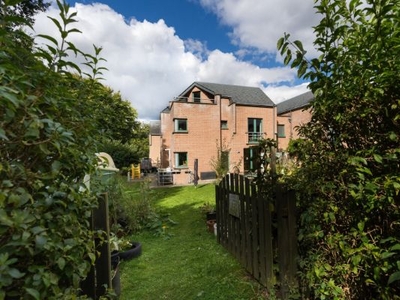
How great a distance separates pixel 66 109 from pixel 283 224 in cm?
251

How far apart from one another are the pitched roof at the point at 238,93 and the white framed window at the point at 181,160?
20.0ft

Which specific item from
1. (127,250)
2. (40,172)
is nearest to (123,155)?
(127,250)

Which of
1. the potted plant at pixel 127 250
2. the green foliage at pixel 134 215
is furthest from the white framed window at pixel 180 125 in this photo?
the potted plant at pixel 127 250

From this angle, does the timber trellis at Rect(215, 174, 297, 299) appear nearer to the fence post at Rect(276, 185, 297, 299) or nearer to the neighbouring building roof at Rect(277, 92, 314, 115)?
the fence post at Rect(276, 185, 297, 299)

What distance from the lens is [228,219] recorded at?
4.30m

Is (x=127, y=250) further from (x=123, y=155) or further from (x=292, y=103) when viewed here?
(x=292, y=103)

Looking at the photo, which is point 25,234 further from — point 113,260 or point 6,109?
point 113,260

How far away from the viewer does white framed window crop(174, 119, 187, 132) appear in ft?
61.1

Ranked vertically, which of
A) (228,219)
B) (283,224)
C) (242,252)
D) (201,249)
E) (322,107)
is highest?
(322,107)

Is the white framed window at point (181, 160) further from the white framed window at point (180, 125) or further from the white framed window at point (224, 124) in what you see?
the white framed window at point (224, 124)

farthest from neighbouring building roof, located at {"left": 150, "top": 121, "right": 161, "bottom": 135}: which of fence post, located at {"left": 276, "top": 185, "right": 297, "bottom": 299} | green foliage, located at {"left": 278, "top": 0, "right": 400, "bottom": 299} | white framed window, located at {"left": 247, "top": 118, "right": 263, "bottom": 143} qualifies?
green foliage, located at {"left": 278, "top": 0, "right": 400, "bottom": 299}

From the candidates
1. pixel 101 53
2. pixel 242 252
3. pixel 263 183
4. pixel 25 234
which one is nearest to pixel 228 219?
pixel 242 252

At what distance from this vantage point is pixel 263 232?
10.0 ft

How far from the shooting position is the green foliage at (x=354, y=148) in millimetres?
1659
